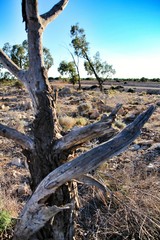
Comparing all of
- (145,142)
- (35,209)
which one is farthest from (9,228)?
(145,142)

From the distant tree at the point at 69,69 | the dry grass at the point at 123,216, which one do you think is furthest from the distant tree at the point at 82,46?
the dry grass at the point at 123,216

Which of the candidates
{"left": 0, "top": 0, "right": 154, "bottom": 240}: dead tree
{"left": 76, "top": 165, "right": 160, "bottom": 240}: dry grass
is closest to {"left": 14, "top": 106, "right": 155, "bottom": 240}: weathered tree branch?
{"left": 0, "top": 0, "right": 154, "bottom": 240}: dead tree

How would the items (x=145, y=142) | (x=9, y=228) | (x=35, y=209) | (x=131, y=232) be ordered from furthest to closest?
(x=145, y=142) < (x=131, y=232) < (x=9, y=228) < (x=35, y=209)

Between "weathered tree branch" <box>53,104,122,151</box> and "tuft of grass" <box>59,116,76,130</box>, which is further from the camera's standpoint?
"tuft of grass" <box>59,116,76,130</box>

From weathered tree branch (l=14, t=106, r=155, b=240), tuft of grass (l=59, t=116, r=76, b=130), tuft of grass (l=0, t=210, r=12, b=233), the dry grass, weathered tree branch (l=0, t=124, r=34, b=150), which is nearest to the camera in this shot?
weathered tree branch (l=14, t=106, r=155, b=240)

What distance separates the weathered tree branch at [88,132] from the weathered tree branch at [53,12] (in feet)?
4.33

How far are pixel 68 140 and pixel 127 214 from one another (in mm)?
1752

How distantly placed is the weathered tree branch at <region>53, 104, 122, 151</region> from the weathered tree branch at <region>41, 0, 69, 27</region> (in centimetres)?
132

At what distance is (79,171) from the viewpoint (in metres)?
2.66

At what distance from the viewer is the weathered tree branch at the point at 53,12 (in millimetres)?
3138

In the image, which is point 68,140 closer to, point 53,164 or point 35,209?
point 53,164

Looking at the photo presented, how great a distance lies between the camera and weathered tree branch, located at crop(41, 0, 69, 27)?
3138mm

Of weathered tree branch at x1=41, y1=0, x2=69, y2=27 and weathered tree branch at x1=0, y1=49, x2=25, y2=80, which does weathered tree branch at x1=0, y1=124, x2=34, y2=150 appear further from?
weathered tree branch at x1=41, y1=0, x2=69, y2=27

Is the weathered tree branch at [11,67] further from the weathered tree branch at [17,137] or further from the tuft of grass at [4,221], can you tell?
the tuft of grass at [4,221]
